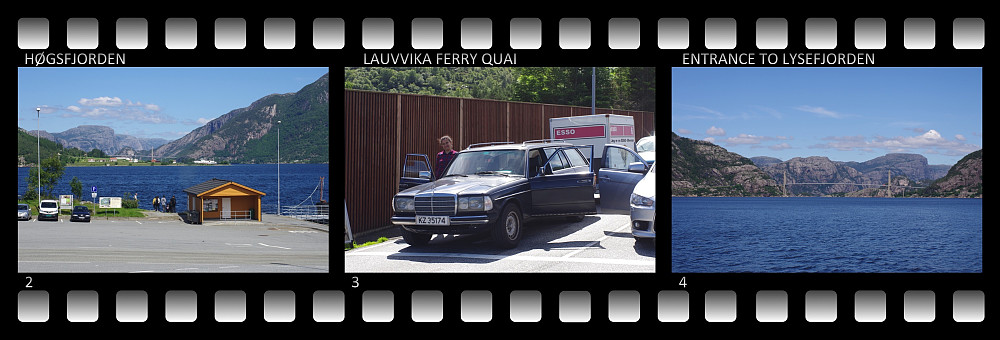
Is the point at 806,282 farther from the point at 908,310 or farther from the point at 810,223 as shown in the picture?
the point at 810,223

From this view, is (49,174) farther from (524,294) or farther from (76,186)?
(524,294)

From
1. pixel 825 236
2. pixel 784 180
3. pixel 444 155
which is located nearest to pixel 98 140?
pixel 444 155

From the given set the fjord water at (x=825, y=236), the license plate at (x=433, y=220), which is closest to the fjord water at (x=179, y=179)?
the license plate at (x=433, y=220)

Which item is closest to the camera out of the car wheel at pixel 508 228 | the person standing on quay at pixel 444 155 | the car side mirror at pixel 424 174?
the car wheel at pixel 508 228

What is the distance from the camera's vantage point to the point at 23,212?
8.24 m

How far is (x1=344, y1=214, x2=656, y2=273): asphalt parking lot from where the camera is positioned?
7945 mm

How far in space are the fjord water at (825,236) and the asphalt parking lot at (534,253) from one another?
25.0m

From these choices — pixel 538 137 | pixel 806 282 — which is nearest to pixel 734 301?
pixel 806 282

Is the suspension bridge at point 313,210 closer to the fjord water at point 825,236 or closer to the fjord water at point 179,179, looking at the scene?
the fjord water at point 179,179

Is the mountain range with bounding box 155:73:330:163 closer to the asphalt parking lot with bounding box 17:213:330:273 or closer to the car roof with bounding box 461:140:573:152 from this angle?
the asphalt parking lot with bounding box 17:213:330:273

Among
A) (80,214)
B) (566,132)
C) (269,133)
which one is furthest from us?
(566,132)

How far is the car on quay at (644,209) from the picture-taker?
29.0ft

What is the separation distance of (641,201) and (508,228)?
187 cm

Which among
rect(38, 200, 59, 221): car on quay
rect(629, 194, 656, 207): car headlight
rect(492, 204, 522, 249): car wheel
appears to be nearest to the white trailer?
rect(629, 194, 656, 207): car headlight
